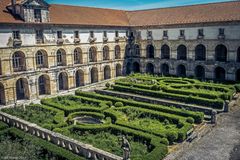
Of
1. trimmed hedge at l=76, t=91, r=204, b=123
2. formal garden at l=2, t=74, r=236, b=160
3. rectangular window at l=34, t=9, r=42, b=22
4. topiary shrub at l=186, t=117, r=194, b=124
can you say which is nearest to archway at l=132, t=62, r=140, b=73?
formal garden at l=2, t=74, r=236, b=160

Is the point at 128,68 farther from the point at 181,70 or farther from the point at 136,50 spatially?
the point at 181,70

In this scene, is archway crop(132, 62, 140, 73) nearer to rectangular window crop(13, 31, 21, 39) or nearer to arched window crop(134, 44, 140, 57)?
arched window crop(134, 44, 140, 57)

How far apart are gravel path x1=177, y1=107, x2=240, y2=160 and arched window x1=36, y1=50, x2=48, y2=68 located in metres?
25.7

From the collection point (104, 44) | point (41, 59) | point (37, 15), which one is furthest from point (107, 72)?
point (37, 15)

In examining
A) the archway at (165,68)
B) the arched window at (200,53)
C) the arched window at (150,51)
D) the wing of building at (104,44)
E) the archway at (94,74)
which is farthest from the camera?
the arched window at (150,51)

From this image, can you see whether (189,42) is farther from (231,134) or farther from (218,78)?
(231,134)

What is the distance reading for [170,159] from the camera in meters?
18.5

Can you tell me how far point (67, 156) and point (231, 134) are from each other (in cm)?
1455

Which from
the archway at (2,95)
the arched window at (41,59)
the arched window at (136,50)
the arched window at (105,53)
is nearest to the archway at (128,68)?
the arched window at (136,50)

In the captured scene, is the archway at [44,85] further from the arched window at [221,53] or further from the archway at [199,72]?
the arched window at [221,53]

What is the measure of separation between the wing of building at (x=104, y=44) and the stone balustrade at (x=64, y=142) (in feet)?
38.1

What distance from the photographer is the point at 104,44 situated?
47625mm

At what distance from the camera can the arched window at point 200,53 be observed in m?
45.4

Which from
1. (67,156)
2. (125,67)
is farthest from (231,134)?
(125,67)
